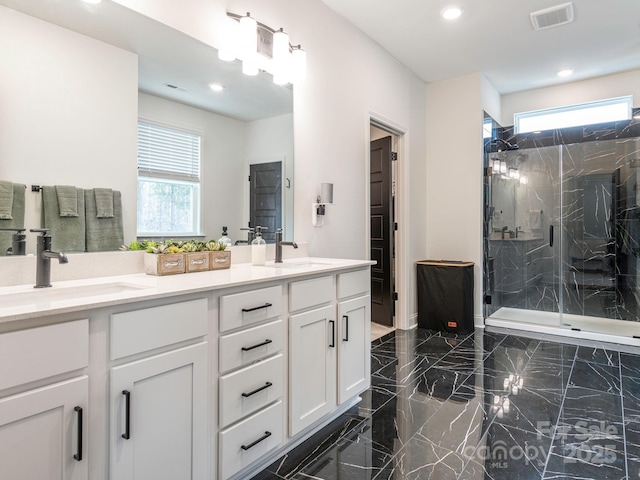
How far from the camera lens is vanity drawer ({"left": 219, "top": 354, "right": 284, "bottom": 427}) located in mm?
1573

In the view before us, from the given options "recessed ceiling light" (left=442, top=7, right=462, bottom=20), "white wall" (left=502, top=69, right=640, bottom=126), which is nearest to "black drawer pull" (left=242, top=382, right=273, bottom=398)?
"recessed ceiling light" (left=442, top=7, right=462, bottom=20)

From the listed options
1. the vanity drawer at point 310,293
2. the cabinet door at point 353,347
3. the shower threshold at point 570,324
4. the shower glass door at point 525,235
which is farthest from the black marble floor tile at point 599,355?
the vanity drawer at point 310,293

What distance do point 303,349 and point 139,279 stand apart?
839 millimetres

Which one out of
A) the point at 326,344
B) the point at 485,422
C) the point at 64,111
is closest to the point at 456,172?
the point at 485,422

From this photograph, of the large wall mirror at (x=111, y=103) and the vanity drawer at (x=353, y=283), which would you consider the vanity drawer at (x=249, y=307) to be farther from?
the large wall mirror at (x=111, y=103)

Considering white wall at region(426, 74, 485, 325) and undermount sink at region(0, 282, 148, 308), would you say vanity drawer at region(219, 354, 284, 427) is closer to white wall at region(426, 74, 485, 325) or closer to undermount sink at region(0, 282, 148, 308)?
undermount sink at region(0, 282, 148, 308)

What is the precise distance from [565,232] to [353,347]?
11.1ft

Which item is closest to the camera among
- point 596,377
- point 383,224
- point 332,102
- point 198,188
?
point 198,188

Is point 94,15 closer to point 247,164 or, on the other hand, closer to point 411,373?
point 247,164

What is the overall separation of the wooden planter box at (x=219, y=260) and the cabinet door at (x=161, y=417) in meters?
0.66

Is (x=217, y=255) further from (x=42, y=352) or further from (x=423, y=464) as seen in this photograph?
(x=423, y=464)

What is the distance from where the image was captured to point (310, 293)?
79.4 inches

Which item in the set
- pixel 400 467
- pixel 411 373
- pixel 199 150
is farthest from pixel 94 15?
pixel 411 373

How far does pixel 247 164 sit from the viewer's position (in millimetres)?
2486
